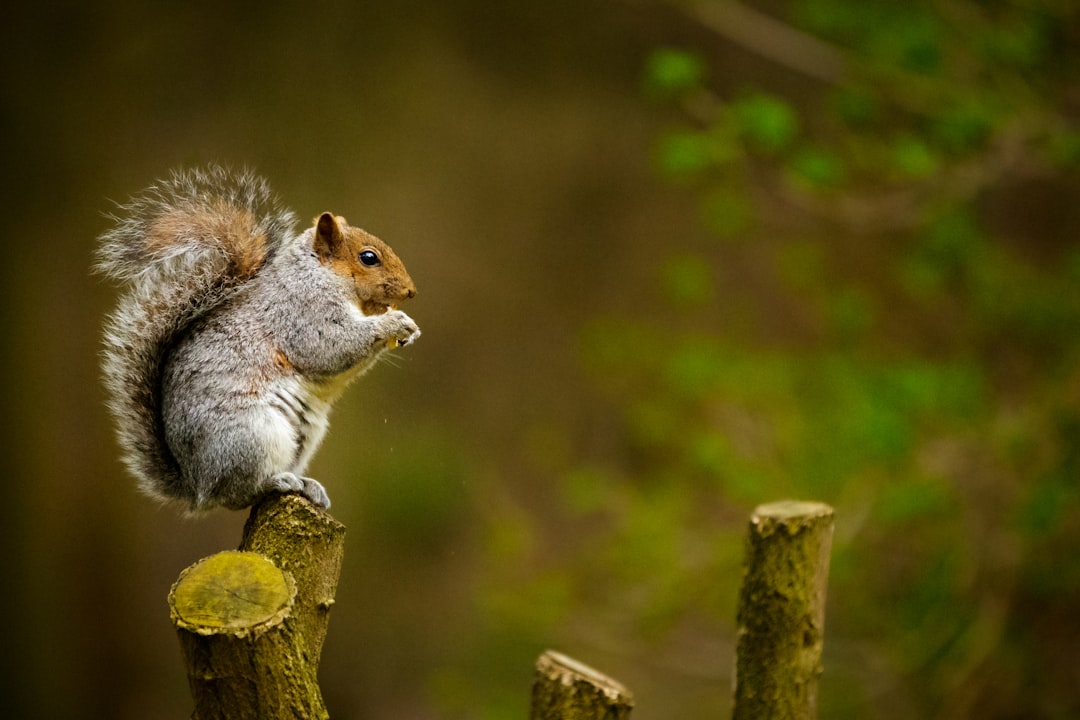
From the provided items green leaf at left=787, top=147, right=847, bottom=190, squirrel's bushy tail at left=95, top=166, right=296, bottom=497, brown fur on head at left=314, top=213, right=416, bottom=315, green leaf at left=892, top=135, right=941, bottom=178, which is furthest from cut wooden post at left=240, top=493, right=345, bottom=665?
green leaf at left=892, top=135, right=941, bottom=178

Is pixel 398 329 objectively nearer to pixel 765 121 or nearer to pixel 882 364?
pixel 765 121

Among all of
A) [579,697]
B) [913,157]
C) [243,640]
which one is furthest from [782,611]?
[913,157]

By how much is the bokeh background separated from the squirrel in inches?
35.8

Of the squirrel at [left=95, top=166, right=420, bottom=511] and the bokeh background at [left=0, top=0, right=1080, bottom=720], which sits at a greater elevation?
the bokeh background at [left=0, top=0, right=1080, bottom=720]

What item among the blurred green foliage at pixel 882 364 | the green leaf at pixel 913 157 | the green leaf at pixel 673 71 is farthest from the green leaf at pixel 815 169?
the green leaf at pixel 673 71

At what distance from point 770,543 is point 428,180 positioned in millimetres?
2075

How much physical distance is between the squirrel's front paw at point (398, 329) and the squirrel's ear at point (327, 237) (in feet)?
0.44

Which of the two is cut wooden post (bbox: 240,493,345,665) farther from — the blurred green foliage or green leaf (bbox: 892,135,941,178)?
green leaf (bbox: 892,135,941,178)

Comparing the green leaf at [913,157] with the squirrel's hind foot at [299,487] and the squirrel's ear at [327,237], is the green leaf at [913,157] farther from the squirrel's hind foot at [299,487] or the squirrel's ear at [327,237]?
the squirrel's hind foot at [299,487]

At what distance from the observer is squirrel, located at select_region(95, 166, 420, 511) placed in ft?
4.50

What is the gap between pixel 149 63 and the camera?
3037 millimetres

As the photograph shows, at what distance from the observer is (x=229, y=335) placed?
141 cm

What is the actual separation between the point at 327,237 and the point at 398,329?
0.17 meters

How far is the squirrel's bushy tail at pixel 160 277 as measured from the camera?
141 cm
